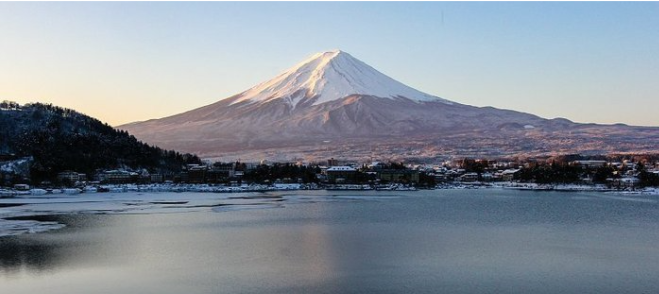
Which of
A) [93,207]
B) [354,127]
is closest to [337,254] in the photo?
[93,207]

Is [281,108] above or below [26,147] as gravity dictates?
above

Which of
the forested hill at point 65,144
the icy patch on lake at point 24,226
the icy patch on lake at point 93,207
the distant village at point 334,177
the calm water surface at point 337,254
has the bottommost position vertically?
the calm water surface at point 337,254

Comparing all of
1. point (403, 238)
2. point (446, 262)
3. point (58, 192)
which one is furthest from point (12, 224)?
point (58, 192)

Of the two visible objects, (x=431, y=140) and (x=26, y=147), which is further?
(x=431, y=140)

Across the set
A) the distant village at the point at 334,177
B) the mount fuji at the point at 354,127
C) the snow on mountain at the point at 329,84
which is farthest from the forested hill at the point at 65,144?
the snow on mountain at the point at 329,84

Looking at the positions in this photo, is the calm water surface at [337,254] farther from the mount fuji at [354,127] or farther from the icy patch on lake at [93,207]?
the mount fuji at [354,127]

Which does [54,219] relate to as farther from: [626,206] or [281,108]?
[281,108]

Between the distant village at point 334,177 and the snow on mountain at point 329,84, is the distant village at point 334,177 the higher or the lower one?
the lower one

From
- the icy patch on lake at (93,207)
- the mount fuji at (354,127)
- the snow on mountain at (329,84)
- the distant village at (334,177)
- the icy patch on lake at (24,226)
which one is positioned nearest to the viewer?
the icy patch on lake at (24,226)
